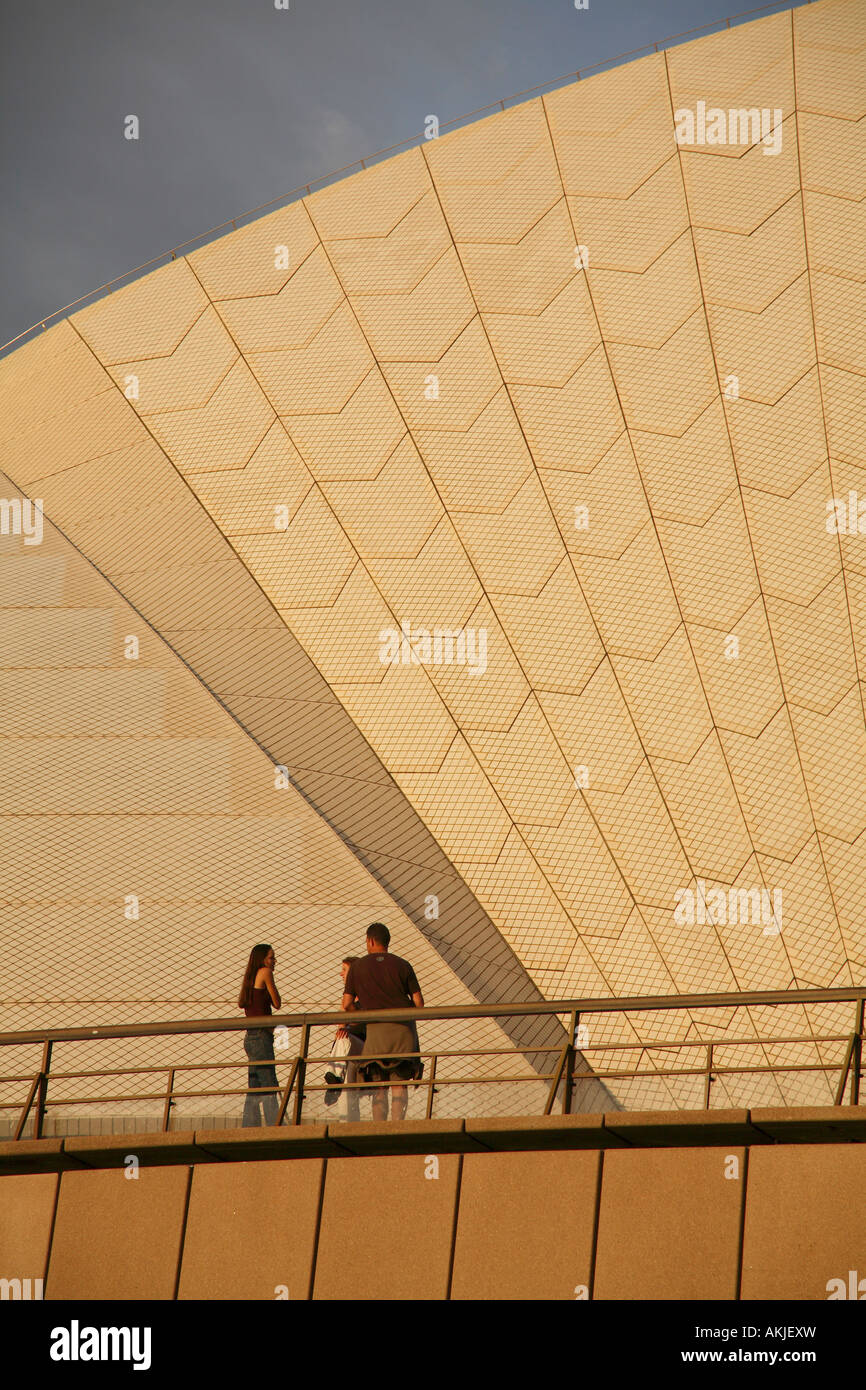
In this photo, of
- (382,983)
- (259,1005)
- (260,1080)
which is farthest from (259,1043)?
(382,983)

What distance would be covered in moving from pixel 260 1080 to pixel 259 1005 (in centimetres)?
69

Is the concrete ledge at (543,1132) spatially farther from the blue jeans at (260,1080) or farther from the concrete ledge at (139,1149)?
the concrete ledge at (139,1149)

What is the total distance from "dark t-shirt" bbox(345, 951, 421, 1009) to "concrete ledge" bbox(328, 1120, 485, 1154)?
1.00 metres

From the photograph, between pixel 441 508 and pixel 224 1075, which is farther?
pixel 441 508

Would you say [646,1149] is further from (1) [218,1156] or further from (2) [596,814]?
(2) [596,814]

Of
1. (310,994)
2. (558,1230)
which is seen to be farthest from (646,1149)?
(310,994)

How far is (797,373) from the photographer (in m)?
13.5

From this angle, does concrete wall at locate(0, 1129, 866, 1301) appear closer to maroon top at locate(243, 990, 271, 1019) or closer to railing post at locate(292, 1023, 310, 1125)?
railing post at locate(292, 1023, 310, 1125)

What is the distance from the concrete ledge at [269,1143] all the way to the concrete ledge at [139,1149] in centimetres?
8

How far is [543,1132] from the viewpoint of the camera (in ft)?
23.5

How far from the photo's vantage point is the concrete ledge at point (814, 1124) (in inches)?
259

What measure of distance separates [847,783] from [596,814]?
87.2 inches

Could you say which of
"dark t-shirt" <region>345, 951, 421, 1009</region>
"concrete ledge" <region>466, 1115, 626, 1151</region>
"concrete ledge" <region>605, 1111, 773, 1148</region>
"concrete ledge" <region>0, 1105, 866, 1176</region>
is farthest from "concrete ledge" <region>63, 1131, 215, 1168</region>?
"concrete ledge" <region>605, 1111, 773, 1148</region>

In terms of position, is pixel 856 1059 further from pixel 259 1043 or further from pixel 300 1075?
pixel 259 1043
